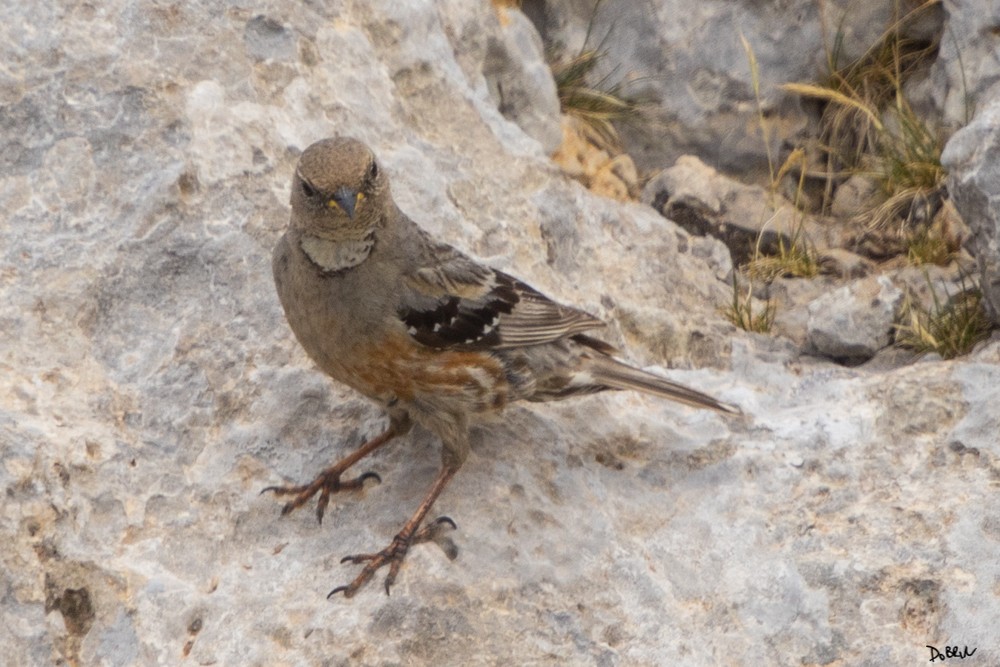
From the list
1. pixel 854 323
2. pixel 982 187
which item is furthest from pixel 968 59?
pixel 854 323

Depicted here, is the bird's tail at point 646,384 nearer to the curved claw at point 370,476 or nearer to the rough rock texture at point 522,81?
the curved claw at point 370,476

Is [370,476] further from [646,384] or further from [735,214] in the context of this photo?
[735,214]

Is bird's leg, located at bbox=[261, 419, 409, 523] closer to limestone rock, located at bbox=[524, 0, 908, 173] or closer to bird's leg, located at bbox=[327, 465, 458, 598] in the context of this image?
bird's leg, located at bbox=[327, 465, 458, 598]

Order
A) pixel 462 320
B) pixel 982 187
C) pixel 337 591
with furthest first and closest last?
pixel 982 187 < pixel 462 320 < pixel 337 591

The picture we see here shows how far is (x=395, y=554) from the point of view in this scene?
4.61 metres

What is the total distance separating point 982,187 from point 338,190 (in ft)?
9.76

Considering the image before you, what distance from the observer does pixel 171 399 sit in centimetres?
510

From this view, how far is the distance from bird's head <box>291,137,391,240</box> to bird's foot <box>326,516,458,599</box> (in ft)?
3.72

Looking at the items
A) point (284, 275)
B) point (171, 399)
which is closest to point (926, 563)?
point (284, 275)

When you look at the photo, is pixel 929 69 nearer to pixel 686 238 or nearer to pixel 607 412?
pixel 686 238

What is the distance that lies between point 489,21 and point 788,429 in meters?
3.03

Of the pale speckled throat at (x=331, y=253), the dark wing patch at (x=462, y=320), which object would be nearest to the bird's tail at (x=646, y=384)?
the dark wing patch at (x=462, y=320)
